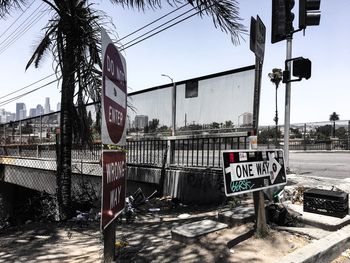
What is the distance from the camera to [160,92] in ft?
29.3

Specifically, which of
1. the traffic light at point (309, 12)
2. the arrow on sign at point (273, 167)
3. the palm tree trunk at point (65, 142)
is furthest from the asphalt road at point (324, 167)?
the palm tree trunk at point (65, 142)

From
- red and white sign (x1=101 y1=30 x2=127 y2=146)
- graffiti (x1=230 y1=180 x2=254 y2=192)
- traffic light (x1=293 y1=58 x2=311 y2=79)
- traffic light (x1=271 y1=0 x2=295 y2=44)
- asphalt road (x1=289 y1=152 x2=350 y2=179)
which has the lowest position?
asphalt road (x1=289 y1=152 x2=350 y2=179)

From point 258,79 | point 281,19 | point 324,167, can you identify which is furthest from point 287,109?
point 324,167

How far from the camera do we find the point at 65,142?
7.91 meters

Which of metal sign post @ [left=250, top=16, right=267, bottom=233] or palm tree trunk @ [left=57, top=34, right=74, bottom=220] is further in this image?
palm tree trunk @ [left=57, top=34, right=74, bottom=220]

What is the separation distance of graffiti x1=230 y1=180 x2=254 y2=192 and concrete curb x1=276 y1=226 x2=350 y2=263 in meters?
0.87

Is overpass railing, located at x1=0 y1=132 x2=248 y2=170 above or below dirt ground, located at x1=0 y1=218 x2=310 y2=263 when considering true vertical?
above

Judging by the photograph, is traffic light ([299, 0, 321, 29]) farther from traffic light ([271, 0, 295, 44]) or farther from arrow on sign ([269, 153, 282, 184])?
arrow on sign ([269, 153, 282, 184])

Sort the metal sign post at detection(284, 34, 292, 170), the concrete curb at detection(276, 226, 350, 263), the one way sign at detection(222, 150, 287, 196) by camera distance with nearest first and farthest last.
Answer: the concrete curb at detection(276, 226, 350, 263)
the one way sign at detection(222, 150, 287, 196)
the metal sign post at detection(284, 34, 292, 170)

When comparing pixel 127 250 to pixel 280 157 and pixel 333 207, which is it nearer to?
pixel 280 157

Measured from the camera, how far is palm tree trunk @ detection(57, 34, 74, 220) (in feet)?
24.6

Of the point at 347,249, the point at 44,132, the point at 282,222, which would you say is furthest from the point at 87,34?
the point at 44,132

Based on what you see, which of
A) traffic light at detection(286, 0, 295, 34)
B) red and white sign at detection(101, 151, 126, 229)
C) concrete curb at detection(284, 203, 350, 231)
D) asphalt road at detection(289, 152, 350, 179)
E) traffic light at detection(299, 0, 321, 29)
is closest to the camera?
red and white sign at detection(101, 151, 126, 229)

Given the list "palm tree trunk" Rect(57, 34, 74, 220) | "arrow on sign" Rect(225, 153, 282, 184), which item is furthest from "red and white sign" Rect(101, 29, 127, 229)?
"palm tree trunk" Rect(57, 34, 74, 220)
